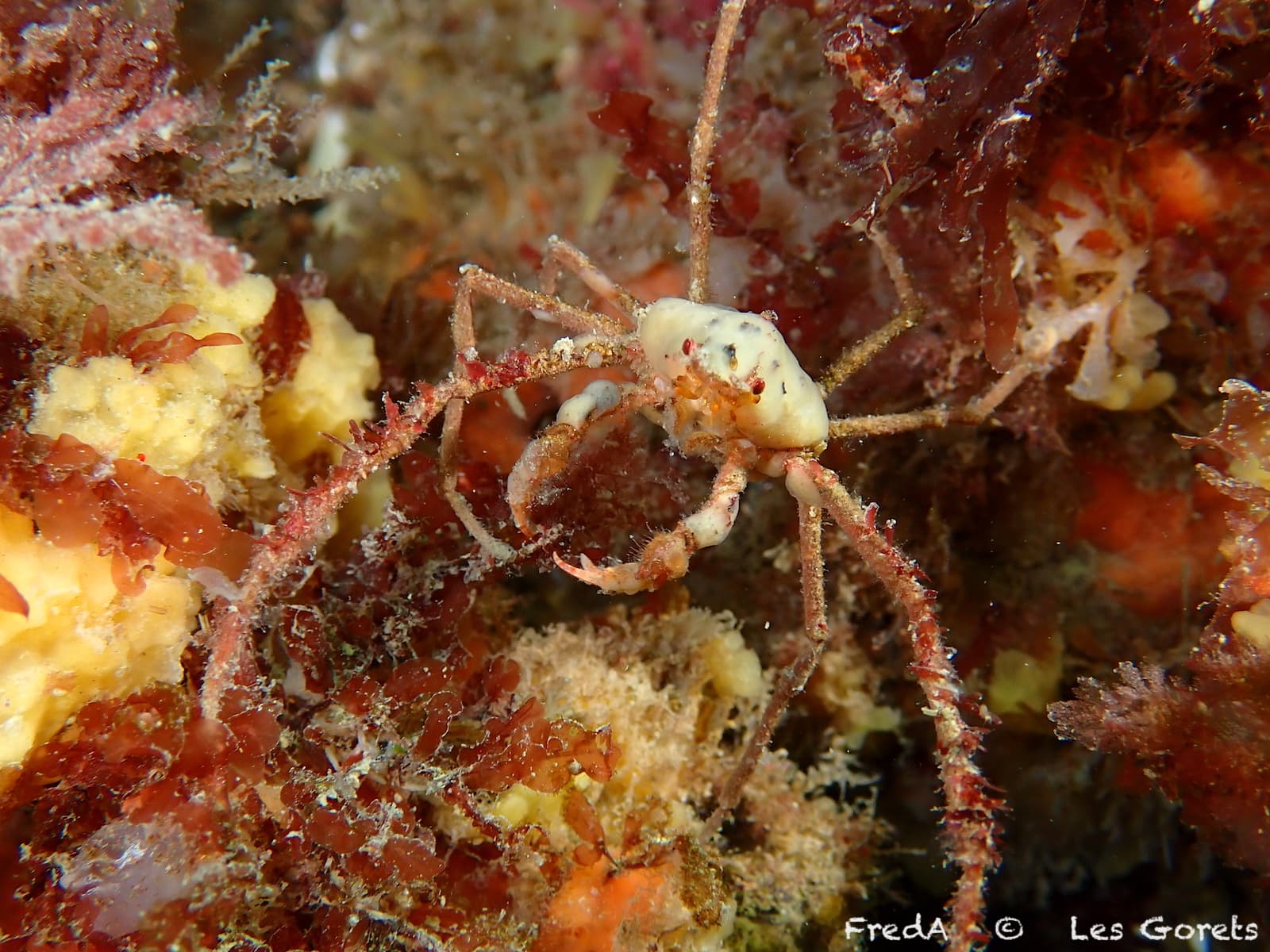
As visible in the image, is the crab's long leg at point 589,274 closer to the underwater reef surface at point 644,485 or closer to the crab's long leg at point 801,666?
the underwater reef surface at point 644,485

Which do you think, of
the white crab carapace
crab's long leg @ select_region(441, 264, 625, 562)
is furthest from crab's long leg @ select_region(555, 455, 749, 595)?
crab's long leg @ select_region(441, 264, 625, 562)

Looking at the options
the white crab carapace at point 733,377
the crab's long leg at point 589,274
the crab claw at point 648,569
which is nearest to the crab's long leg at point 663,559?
the crab claw at point 648,569

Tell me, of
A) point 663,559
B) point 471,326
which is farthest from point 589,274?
point 663,559

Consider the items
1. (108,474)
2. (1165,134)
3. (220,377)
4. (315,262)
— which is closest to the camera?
(108,474)

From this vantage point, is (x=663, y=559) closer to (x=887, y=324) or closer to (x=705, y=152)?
(x=887, y=324)

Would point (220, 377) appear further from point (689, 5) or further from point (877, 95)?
point (689, 5)

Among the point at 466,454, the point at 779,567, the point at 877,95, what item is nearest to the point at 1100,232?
the point at 877,95

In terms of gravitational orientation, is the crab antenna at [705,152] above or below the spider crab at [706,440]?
above

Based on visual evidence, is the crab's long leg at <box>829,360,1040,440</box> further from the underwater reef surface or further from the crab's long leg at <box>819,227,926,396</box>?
the crab's long leg at <box>819,227,926,396</box>
